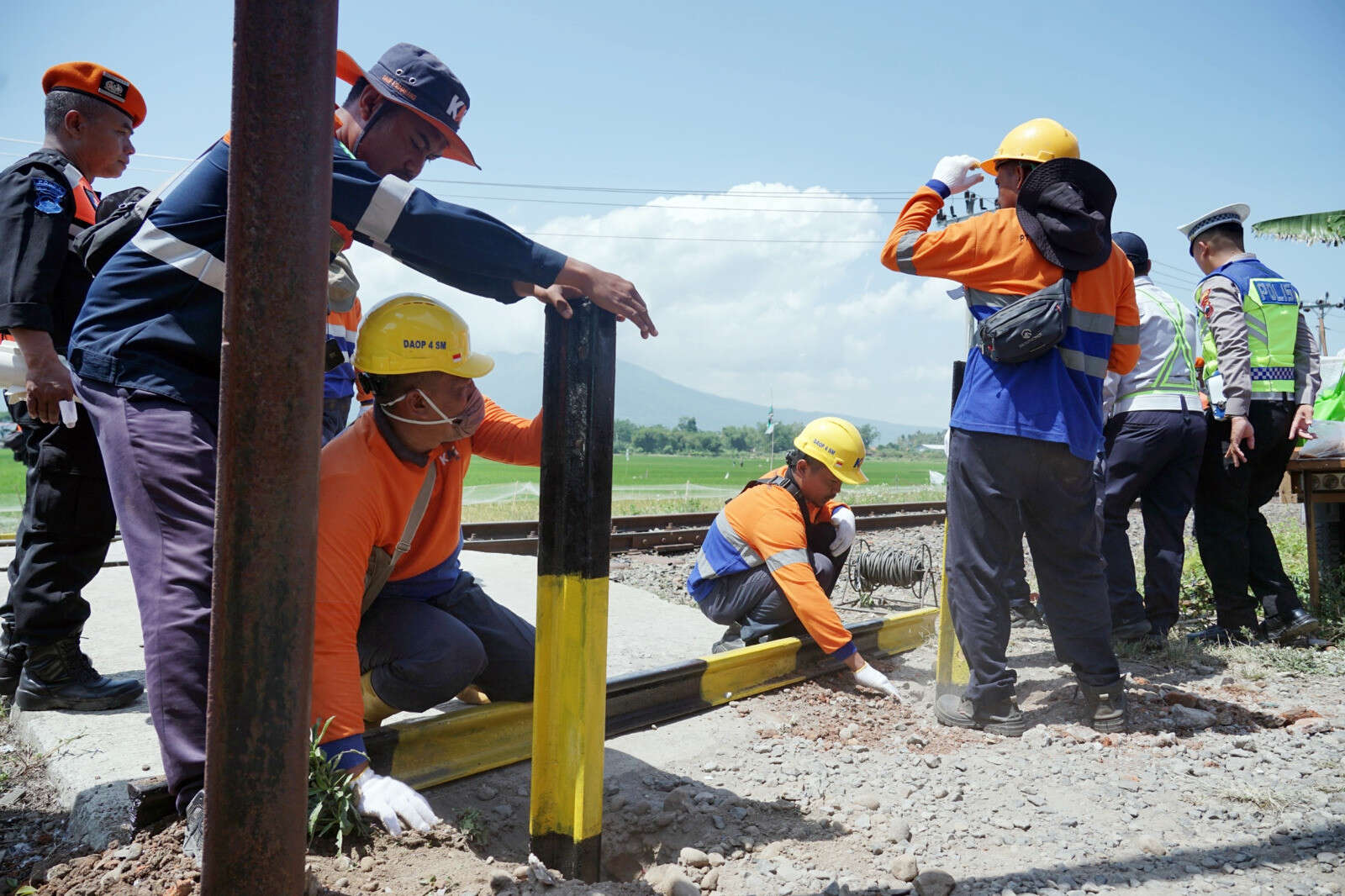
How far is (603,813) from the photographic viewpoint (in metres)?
3.14

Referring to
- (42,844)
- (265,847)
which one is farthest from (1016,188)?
(42,844)

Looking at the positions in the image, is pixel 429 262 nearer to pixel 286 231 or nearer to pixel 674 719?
pixel 286 231

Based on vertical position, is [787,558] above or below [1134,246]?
below

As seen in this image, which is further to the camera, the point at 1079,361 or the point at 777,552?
the point at 777,552

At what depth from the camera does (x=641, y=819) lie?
308 centimetres

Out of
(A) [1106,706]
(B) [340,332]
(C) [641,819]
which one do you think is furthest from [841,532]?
(B) [340,332]

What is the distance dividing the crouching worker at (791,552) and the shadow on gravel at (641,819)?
52.6 inches

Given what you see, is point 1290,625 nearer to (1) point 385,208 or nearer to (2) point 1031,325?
(2) point 1031,325

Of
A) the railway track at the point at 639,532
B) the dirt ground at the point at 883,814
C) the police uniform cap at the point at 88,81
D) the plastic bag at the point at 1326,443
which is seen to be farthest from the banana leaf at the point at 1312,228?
the police uniform cap at the point at 88,81

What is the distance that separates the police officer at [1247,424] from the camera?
19.3 feet

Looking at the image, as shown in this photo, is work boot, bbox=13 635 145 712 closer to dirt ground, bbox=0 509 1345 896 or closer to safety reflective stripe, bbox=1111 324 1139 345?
dirt ground, bbox=0 509 1345 896

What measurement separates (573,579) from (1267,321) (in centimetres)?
561

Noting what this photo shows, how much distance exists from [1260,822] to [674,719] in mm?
2193

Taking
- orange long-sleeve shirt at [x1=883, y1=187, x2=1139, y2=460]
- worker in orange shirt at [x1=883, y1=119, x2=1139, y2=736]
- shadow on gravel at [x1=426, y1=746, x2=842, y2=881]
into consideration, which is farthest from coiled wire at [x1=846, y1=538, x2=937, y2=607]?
shadow on gravel at [x1=426, y1=746, x2=842, y2=881]
